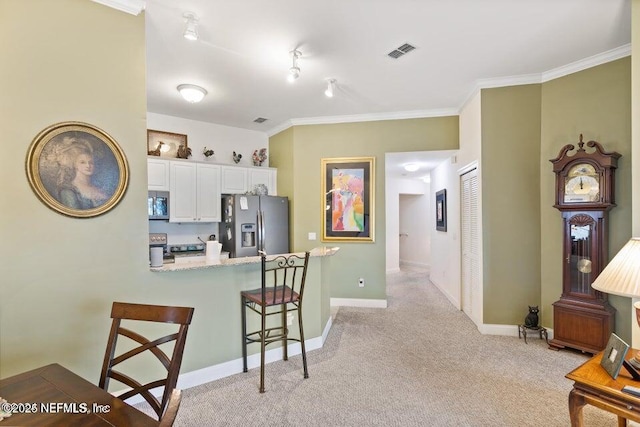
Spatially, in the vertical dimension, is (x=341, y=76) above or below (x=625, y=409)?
above

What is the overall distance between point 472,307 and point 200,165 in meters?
4.40

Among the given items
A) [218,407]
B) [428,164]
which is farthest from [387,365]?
[428,164]

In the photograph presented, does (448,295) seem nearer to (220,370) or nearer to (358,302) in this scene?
(358,302)

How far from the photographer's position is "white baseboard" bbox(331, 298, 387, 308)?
4.80m

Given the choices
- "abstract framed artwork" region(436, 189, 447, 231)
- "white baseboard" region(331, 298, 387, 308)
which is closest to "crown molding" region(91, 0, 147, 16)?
"white baseboard" region(331, 298, 387, 308)

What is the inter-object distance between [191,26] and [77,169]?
133cm

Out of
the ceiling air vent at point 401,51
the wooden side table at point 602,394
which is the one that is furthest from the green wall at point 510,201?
the wooden side table at point 602,394

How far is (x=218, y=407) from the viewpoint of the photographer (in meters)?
2.26

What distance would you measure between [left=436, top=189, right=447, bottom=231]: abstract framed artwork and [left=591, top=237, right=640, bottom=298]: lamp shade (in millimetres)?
3806

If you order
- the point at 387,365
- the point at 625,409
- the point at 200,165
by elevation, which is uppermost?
the point at 200,165

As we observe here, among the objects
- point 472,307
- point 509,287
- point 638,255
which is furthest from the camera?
point 472,307

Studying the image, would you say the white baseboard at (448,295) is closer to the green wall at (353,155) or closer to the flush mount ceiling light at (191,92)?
the green wall at (353,155)

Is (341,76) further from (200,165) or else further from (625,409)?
(625,409)

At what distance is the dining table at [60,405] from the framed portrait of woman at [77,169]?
116 centimetres
